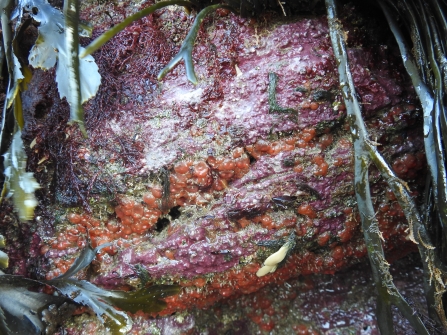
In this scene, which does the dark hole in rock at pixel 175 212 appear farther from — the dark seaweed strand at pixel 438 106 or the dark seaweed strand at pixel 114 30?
the dark seaweed strand at pixel 438 106

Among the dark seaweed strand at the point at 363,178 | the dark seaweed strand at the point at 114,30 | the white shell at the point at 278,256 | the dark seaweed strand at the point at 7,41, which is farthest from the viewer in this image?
the white shell at the point at 278,256

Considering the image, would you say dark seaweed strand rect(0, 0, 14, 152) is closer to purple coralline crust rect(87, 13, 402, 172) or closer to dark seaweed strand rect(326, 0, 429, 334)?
purple coralline crust rect(87, 13, 402, 172)

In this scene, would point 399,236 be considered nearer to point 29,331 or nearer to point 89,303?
point 89,303

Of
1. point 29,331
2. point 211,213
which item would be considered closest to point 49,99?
point 211,213

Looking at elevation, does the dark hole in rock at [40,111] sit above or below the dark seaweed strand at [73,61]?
below

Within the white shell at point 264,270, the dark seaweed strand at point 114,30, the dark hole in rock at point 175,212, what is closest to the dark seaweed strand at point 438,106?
the white shell at point 264,270

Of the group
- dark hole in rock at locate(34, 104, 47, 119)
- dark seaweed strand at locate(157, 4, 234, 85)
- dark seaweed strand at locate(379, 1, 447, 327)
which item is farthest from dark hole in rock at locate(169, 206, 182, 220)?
dark seaweed strand at locate(379, 1, 447, 327)

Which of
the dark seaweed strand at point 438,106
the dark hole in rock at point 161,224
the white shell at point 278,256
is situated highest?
the dark seaweed strand at point 438,106
